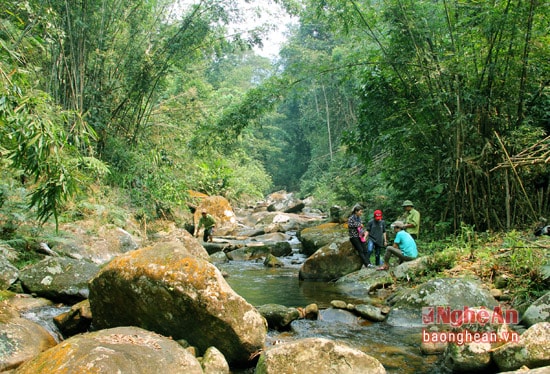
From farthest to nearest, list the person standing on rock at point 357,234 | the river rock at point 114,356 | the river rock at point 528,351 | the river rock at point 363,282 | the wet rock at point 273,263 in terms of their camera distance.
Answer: the wet rock at point 273,263 < the person standing on rock at point 357,234 < the river rock at point 363,282 < the river rock at point 528,351 < the river rock at point 114,356

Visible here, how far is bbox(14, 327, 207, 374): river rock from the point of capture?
9.63 feet

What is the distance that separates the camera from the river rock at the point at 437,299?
5.25 meters

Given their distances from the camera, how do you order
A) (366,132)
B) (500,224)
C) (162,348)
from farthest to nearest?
(366,132), (500,224), (162,348)

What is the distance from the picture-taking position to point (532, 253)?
5711 millimetres

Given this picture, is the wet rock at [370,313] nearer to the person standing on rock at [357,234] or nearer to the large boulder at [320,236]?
the person standing on rock at [357,234]

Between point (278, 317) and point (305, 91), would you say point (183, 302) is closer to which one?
point (278, 317)

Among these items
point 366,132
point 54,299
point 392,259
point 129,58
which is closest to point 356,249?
point 392,259

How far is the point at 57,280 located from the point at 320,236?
690 cm

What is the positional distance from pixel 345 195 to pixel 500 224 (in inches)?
252

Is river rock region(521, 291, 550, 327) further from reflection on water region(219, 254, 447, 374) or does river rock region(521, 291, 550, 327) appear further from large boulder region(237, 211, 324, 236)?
large boulder region(237, 211, 324, 236)

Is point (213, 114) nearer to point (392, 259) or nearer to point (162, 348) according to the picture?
point (392, 259)

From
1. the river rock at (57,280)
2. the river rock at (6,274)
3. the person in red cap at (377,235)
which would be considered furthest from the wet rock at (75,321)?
the person in red cap at (377,235)

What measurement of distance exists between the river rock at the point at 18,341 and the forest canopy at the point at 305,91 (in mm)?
1069

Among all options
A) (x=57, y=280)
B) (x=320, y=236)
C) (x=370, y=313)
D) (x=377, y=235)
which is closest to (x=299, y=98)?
(x=320, y=236)
